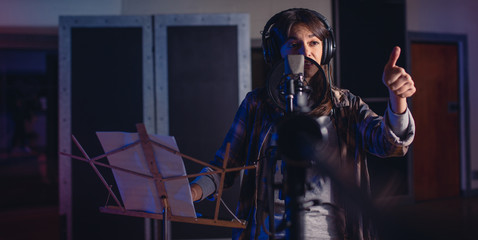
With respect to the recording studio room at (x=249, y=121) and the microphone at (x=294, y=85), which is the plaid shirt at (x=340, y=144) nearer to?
the recording studio room at (x=249, y=121)

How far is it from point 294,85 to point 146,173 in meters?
0.62

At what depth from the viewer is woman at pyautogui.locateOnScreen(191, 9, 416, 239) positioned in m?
1.03

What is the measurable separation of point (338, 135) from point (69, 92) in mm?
2794

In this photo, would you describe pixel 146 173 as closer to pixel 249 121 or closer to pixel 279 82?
pixel 249 121

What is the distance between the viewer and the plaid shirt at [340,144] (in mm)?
1091

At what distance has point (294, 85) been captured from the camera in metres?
0.85

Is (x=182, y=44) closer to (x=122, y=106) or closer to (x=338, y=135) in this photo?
(x=122, y=106)

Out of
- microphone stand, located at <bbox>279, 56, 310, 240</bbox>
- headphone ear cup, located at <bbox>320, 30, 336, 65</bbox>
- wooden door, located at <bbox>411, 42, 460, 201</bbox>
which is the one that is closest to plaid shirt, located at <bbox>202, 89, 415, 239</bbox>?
headphone ear cup, located at <bbox>320, 30, 336, 65</bbox>

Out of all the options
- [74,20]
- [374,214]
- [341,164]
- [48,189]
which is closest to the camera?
[374,214]

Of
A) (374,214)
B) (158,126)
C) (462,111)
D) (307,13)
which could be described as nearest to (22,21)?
(158,126)

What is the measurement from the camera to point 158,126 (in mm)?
3289

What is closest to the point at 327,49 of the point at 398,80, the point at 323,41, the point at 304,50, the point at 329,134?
the point at 323,41

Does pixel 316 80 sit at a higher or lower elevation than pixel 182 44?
lower

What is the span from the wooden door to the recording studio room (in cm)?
2
